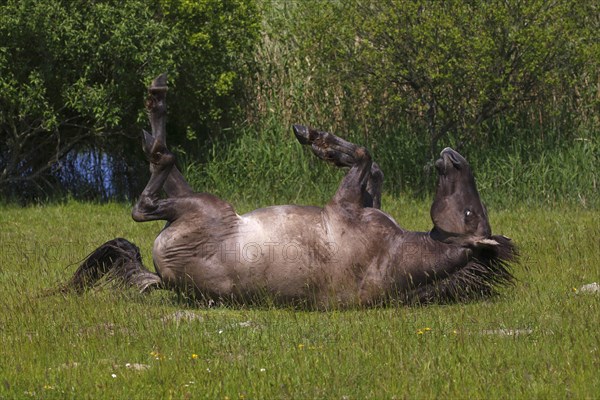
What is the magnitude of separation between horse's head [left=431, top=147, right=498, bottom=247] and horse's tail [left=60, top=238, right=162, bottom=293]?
2220mm

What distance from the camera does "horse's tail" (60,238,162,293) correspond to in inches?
351

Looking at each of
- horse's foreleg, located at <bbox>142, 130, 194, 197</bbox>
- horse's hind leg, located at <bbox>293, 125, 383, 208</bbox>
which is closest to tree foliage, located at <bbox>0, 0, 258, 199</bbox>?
horse's foreleg, located at <bbox>142, 130, 194, 197</bbox>

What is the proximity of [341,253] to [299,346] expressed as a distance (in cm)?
149

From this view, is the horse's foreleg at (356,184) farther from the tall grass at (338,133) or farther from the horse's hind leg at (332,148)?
the tall grass at (338,133)

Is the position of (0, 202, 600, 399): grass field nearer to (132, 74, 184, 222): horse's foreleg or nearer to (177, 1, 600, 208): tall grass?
(132, 74, 184, 222): horse's foreleg

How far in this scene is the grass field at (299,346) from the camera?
6.00 meters

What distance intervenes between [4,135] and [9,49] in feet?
7.76

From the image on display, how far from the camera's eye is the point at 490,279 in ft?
27.4

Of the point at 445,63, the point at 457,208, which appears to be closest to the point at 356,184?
the point at 457,208

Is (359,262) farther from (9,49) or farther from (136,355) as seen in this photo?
(9,49)

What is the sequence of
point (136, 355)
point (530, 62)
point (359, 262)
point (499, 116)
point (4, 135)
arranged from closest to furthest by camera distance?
point (136, 355) → point (359, 262) → point (530, 62) → point (499, 116) → point (4, 135)

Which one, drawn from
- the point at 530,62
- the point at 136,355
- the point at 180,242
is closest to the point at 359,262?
the point at 180,242

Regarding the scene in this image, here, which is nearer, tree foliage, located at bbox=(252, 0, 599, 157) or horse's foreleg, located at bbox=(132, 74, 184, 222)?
horse's foreleg, located at bbox=(132, 74, 184, 222)

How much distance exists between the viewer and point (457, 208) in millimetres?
8297
